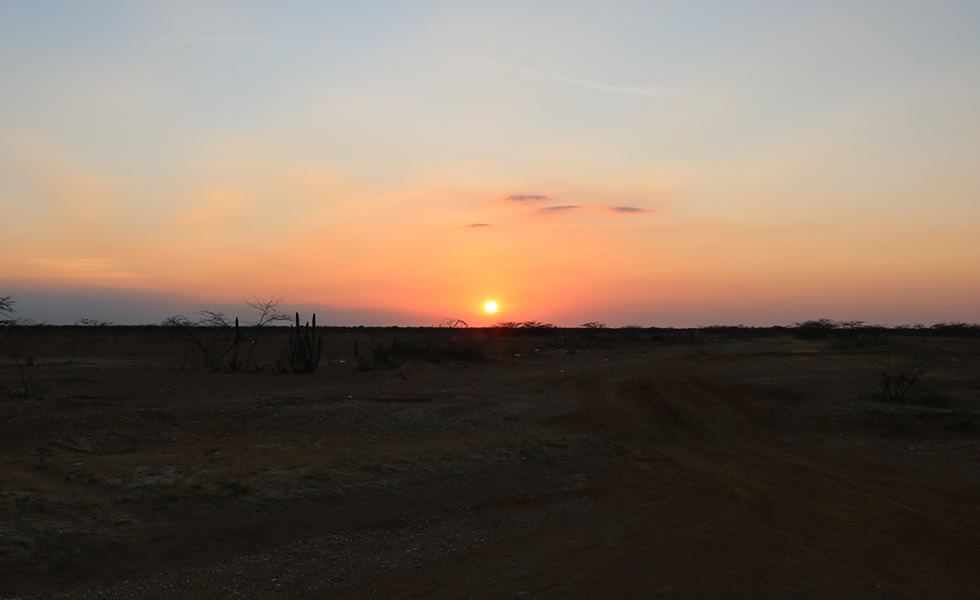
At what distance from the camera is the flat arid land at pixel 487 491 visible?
799 cm

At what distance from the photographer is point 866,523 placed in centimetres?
1009

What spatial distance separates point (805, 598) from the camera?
7.34m

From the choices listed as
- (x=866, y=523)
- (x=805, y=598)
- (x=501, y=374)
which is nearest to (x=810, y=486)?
(x=866, y=523)

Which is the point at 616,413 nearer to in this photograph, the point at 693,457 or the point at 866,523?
the point at 693,457

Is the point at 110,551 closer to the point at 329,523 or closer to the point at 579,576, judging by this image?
the point at 329,523

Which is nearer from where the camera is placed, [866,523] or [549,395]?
[866,523]

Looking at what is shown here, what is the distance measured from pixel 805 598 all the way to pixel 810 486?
561 cm

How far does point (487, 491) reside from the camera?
12273mm

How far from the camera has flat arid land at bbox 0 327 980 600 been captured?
7992 millimetres

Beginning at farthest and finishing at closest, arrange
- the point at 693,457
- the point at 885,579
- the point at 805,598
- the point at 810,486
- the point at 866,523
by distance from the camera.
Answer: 1. the point at 693,457
2. the point at 810,486
3. the point at 866,523
4. the point at 885,579
5. the point at 805,598

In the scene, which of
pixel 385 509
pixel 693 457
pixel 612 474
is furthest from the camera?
pixel 693 457

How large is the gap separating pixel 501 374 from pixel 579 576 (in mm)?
21787

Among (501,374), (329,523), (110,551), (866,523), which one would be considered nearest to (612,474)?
(866,523)

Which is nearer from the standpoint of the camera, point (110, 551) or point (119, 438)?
point (110, 551)
